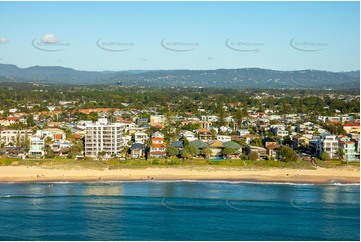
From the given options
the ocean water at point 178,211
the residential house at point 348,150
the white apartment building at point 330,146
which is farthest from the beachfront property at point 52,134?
the residential house at point 348,150

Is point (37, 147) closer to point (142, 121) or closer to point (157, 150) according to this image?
point (157, 150)

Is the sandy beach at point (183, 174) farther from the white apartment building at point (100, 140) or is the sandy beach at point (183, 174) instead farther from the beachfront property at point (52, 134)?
the beachfront property at point (52, 134)

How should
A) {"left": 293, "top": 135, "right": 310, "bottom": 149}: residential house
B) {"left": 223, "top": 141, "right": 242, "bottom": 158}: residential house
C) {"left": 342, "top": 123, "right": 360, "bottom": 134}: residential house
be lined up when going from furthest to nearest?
{"left": 342, "top": 123, "right": 360, "bottom": 134}: residential house < {"left": 293, "top": 135, "right": 310, "bottom": 149}: residential house < {"left": 223, "top": 141, "right": 242, "bottom": 158}: residential house

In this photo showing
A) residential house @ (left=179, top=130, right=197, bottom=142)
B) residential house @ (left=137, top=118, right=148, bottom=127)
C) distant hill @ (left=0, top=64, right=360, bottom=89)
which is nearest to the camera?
residential house @ (left=179, top=130, right=197, bottom=142)

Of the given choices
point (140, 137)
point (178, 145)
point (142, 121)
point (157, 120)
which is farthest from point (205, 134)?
point (142, 121)

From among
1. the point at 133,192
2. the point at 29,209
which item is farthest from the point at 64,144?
the point at 29,209

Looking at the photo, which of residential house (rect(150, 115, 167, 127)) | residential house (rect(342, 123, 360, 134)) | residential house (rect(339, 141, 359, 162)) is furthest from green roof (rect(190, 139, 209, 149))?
residential house (rect(150, 115, 167, 127))

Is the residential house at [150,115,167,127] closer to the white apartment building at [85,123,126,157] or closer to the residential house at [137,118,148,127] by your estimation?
the residential house at [137,118,148,127]
